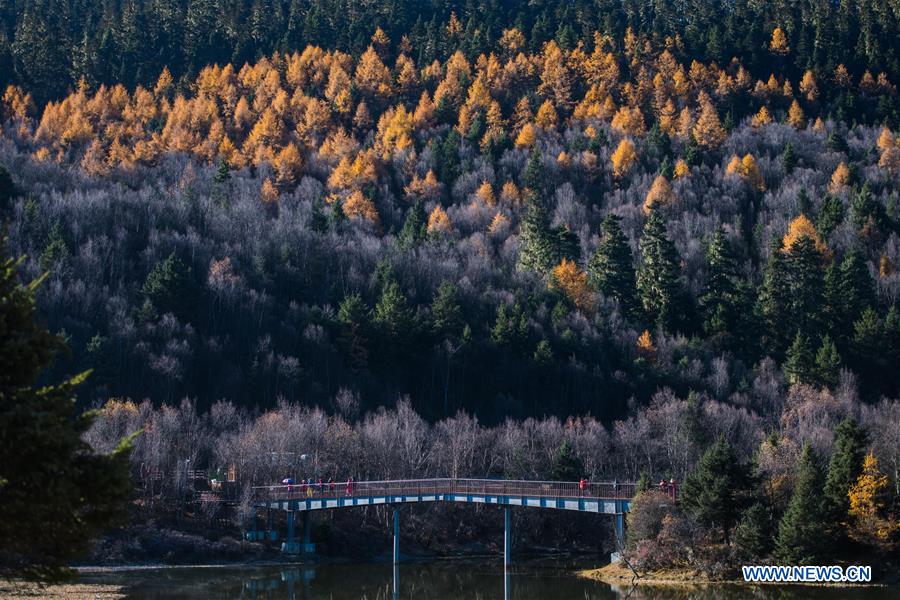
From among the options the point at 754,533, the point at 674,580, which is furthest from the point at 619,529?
the point at 754,533

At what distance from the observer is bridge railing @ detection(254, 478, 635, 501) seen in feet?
210

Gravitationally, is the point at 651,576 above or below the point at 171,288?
below

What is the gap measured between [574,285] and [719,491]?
64117 mm

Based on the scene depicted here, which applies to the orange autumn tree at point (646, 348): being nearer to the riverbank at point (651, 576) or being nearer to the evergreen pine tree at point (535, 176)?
the evergreen pine tree at point (535, 176)

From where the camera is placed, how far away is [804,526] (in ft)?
174

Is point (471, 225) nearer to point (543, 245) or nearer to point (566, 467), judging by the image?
point (543, 245)

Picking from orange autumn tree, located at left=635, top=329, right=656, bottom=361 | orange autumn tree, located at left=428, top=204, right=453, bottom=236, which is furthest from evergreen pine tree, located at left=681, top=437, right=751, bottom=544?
orange autumn tree, located at left=428, top=204, right=453, bottom=236

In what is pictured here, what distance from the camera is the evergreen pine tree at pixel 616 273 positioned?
11894 cm

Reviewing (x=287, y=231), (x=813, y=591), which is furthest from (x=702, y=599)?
(x=287, y=231)

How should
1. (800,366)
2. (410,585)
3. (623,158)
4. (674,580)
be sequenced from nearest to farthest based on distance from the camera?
(674,580) < (410,585) < (800,366) < (623,158)

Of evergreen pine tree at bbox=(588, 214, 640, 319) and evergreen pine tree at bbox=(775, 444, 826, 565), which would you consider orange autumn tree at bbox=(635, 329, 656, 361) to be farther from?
evergreen pine tree at bbox=(775, 444, 826, 565)

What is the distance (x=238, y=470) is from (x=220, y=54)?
13434 cm

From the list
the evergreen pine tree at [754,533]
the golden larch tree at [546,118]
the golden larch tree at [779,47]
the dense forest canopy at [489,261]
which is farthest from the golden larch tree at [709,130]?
the evergreen pine tree at [754,533]

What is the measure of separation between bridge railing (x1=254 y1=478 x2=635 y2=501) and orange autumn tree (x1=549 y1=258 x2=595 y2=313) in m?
45.6
